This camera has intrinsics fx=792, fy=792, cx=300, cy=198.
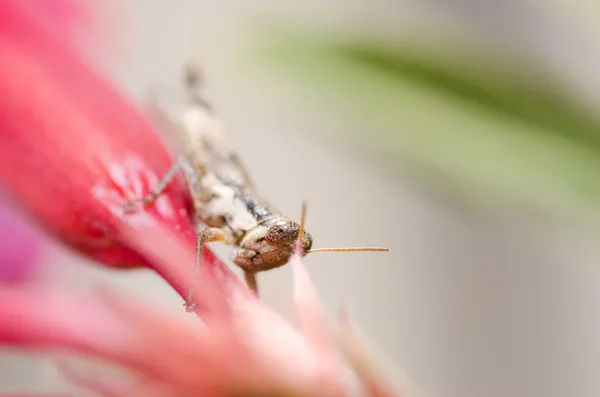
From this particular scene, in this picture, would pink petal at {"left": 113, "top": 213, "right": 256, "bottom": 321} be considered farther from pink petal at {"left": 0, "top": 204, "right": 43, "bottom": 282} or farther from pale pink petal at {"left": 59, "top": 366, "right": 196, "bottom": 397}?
pink petal at {"left": 0, "top": 204, "right": 43, "bottom": 282}

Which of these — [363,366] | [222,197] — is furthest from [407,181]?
[363,366]

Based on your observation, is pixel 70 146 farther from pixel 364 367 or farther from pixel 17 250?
pixel 17 250

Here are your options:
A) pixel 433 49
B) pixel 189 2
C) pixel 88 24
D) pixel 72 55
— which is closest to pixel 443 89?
pixel 433 49

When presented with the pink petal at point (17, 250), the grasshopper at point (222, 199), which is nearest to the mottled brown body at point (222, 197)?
the grasshopper at point (222, 199)

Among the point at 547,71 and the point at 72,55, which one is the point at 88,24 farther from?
the point at 547,71

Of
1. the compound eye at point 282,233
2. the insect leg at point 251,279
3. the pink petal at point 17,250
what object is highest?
the pink petal at point 17,250

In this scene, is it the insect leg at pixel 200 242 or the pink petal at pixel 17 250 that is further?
the pink petal at pixel 17 250

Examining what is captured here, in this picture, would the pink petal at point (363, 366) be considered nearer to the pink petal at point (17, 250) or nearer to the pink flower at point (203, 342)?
the pink flower at point (203, 342)

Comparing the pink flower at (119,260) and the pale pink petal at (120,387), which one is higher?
the pink flower at (119,260)
